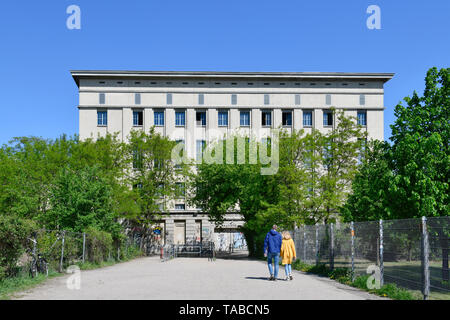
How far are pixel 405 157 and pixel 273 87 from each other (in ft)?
155

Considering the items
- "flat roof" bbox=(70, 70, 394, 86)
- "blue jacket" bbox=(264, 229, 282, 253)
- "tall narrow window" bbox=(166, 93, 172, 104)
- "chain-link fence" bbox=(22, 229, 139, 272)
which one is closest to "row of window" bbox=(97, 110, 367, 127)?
"tall narrow window" bbox=(166, 93, 172, 104)

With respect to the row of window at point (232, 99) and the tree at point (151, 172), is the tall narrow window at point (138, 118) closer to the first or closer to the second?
the row of window at point (232, 99)

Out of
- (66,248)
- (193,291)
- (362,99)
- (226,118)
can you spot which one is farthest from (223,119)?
(193,291)

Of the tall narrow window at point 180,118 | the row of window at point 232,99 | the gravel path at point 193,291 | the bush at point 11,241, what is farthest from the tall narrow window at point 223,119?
the bush at point 11,241

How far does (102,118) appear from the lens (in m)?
63.7

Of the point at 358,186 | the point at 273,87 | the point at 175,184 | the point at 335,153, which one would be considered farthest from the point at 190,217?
the point at 358,186

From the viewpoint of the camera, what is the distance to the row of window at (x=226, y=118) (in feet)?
210

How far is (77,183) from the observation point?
26625 mm

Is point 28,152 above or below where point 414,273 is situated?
above

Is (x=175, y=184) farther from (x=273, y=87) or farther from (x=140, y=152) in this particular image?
(x=273, y=87)

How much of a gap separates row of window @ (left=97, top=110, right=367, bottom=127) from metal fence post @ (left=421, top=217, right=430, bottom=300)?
176 feet

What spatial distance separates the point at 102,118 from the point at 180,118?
998 cm

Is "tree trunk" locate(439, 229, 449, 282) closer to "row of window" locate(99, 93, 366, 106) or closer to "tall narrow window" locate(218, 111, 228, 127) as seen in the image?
"tall narrow window" locate(218, 111, 228, 127)

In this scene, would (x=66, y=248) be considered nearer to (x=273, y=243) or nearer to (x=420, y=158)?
(x=273, y=243)
